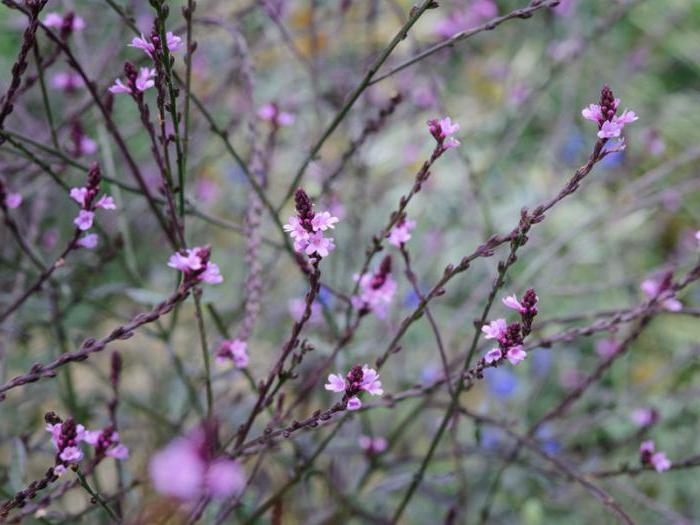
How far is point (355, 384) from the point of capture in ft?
3.51

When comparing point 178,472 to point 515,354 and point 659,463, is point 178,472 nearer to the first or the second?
point 515,354

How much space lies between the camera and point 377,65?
1260 mm

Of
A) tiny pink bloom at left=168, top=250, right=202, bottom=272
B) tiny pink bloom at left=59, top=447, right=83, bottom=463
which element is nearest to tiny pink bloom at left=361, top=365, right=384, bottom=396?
tiny pink bloom at left=168, top=250, right=202, bottom=272

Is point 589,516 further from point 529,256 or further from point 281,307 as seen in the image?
point 529,256

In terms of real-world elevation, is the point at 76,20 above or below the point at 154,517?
above

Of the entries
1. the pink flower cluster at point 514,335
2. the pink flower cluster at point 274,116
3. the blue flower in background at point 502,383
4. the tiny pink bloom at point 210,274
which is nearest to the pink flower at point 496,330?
the pink flower cluster at point 514,335

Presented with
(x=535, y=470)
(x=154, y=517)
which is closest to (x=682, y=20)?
(x=535, y=470)

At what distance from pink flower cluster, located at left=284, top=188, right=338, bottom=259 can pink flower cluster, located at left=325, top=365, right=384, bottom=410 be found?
0.16 meters

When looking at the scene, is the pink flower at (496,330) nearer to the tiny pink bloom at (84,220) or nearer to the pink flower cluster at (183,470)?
the pink flower cluster at (183,470)

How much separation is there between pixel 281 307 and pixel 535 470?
118cm

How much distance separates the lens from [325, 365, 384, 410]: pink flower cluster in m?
1.06

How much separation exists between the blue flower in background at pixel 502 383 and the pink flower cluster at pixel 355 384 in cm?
181

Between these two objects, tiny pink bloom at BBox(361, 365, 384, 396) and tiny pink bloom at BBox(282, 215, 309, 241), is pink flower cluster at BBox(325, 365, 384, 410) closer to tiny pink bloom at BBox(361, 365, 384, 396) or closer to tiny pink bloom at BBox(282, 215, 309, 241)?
tiny pink bloom at BBox(361, 365, 384, 396)

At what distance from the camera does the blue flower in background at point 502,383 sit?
284cm
